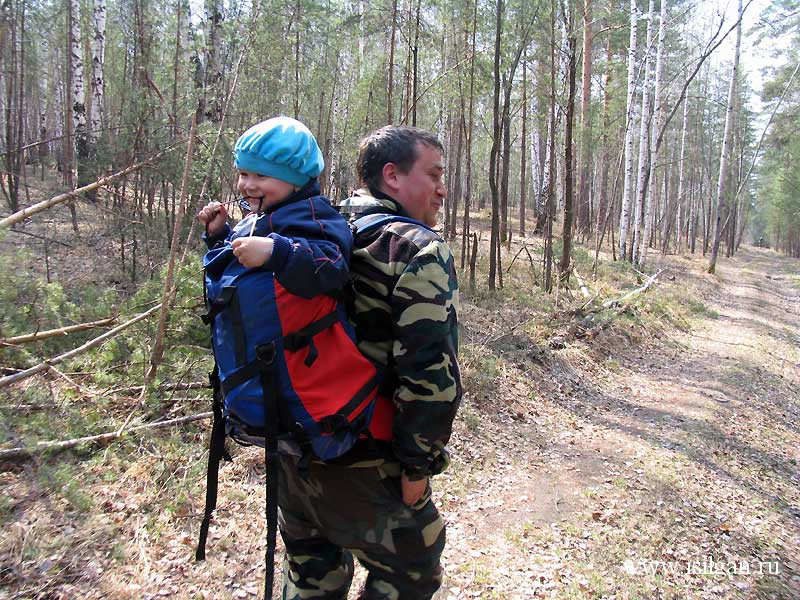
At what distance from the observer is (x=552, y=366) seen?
686 cm

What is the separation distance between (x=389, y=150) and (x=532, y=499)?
3431 millimetres

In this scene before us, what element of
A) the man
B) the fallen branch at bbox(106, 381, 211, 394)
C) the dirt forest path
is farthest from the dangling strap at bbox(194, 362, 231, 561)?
the fallen branch at bbox(106, 381, 211, 394)

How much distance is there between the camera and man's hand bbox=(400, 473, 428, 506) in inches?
60.5

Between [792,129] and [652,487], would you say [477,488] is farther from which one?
[792,129]

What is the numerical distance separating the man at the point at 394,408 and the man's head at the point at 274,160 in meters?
0.22

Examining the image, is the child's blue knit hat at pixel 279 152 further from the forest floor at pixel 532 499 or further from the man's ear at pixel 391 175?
the forest floor at pixel 532 499

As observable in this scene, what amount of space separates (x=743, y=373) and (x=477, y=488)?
5.60m

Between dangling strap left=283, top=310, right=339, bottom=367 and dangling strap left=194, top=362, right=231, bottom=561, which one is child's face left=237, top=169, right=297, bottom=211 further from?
dangling strap left=194, top=362, right=231, bottom=561

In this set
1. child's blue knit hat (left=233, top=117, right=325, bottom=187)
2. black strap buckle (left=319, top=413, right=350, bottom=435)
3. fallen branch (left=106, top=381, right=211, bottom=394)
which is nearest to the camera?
black strap buckle (left=319, top=413, right=350, bottom=435)

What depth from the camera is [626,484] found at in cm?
430

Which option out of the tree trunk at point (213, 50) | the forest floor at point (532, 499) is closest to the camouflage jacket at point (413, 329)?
the forest floor at point (532, 499)

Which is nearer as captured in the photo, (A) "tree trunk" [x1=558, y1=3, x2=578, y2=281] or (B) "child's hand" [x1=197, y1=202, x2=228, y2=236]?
(B) "child's hand" [x1=197, y1=202, x2=228, y2=236]

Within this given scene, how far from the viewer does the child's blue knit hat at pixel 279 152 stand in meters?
1.48

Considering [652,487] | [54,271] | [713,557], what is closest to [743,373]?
[652,487]
